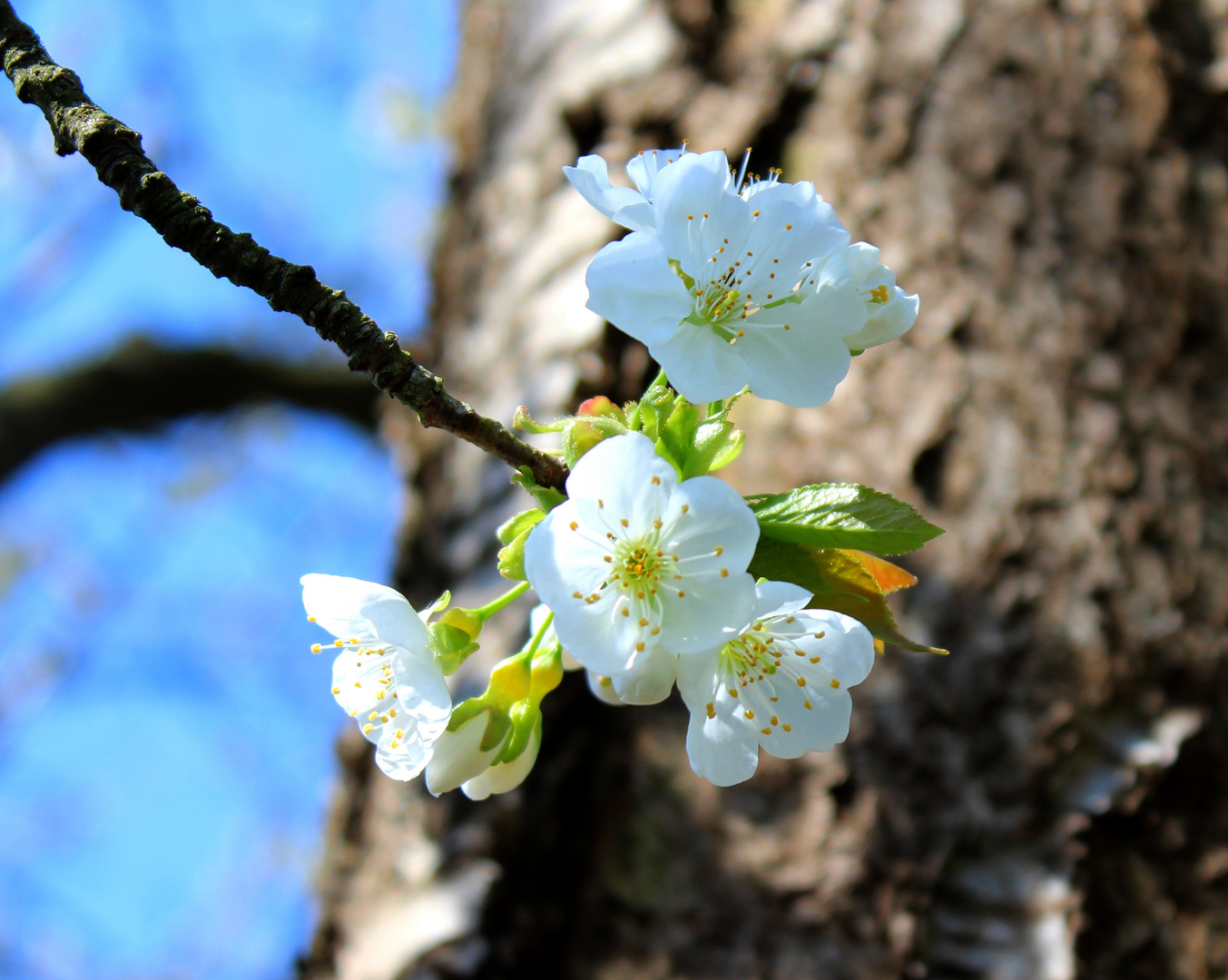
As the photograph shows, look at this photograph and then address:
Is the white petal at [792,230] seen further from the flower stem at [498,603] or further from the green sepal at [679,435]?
the flower stem at [498,603]

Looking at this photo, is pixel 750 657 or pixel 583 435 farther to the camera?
pixel 750 657

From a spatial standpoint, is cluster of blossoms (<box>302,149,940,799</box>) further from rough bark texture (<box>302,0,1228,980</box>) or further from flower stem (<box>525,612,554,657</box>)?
rough bark texture (<box>302,0,1228,980</box>)

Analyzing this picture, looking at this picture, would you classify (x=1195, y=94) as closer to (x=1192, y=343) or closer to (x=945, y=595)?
(x=1192, y=343)

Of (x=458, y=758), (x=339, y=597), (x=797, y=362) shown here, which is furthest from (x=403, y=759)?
(x=797, y=362)

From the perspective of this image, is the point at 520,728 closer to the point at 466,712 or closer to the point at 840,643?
the point at 466,712

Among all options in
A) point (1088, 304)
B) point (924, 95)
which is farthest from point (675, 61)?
point (1088, 304)

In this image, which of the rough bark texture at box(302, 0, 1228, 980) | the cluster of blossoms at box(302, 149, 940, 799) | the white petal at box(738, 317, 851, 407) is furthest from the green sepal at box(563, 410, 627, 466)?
the rough bark texture at box(302, 0, 1228, 980)

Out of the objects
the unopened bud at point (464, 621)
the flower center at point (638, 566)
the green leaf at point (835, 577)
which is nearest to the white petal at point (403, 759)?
the unopened bud at point (464, 621)
